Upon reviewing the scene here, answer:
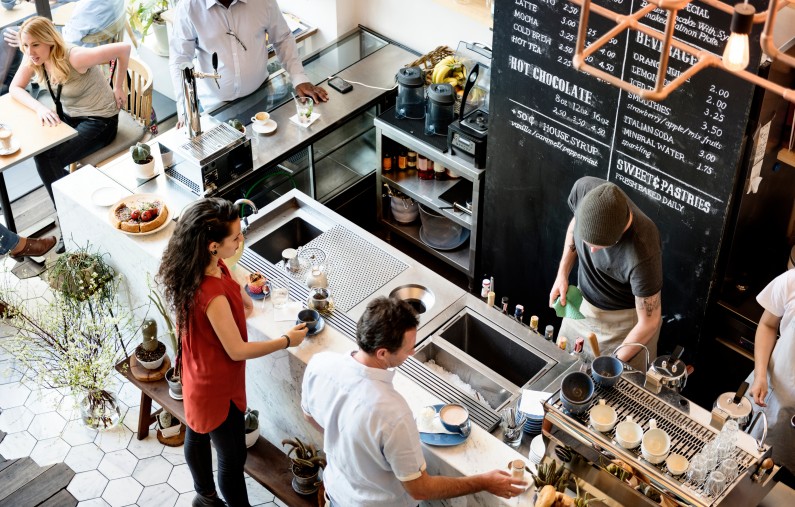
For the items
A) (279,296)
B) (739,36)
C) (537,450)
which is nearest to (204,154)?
(279,296)

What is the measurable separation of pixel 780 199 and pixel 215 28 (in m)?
3.12

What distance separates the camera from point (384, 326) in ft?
9.65

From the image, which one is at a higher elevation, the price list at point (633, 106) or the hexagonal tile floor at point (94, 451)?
the price list at point (633, 106)

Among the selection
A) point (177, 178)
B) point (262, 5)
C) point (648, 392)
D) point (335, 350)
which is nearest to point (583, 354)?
point (648, 392)

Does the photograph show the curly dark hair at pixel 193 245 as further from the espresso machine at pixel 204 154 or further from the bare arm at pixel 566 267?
the bare arm at pixel 566 267

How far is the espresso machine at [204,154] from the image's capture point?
15.6 feet

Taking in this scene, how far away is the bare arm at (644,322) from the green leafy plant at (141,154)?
→ 261cm

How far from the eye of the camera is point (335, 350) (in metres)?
3.74

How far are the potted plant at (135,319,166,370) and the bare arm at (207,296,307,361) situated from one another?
42.6 inches

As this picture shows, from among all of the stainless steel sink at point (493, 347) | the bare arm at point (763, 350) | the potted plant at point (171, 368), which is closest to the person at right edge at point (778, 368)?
the bare arm at point (763, 350)

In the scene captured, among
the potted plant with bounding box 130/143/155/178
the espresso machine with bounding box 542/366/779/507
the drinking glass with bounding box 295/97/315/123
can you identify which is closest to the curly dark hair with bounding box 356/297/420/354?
the espresso machine with bounding box 542/366/779/507

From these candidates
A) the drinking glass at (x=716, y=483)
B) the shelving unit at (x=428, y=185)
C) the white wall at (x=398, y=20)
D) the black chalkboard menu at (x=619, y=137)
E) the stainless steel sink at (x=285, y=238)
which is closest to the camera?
the drinking glass at (x=716, y=483)

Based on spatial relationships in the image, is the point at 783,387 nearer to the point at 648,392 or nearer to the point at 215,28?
the point at 648,392

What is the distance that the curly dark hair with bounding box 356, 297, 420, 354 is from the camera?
2945 millimetres
